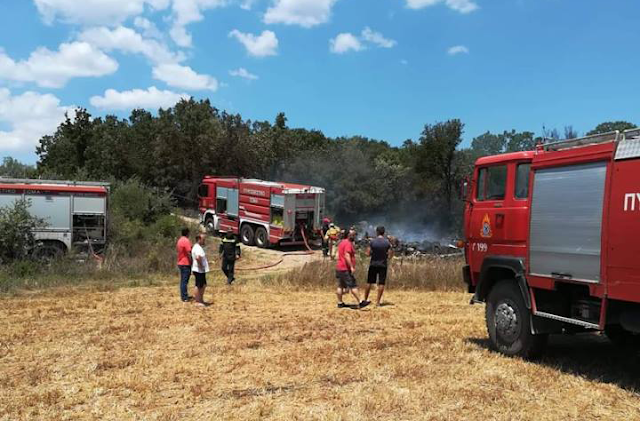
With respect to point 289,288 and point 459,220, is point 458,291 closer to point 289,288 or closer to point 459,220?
point 289,288

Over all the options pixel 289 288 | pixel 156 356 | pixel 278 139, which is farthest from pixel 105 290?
pixel 278 139

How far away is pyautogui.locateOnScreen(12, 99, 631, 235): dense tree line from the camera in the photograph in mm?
40312

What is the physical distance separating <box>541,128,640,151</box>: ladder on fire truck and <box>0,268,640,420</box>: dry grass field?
268 cm

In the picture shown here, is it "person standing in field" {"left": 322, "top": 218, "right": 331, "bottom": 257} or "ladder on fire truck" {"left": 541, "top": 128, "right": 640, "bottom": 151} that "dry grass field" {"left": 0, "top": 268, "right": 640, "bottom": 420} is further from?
"person standing in field" {"left": 322, "top": 218, "right": 331, "bottom": 257}

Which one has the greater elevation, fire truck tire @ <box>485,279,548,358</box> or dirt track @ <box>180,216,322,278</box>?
fire truck tire @ <box>485,279,548,358</box>

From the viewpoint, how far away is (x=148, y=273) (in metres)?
18.3

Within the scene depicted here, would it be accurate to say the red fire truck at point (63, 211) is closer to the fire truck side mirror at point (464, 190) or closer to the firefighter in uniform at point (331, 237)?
the firefighter in uniform at point (331, 237)

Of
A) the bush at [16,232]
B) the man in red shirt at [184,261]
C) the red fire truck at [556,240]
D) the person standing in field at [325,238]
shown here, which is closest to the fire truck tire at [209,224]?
the person standing in field at [325,238]

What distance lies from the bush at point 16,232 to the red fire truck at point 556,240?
15.2m

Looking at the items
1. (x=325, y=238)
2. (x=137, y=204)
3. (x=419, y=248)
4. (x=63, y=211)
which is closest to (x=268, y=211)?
(x=325, y=238)

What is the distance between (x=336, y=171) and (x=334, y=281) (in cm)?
2724

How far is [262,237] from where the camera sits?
2717cm

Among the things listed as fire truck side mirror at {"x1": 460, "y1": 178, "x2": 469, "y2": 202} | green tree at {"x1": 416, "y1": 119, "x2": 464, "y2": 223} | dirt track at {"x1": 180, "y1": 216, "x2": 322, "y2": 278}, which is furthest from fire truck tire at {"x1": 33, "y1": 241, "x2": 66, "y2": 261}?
green tree at {"x1": 416, "y1": 119, "x2": 464, "y2": 223}

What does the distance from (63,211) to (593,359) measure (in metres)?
18.1
